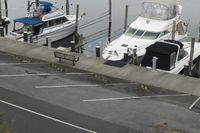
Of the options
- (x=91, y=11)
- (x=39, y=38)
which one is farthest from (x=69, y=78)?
(x=91, y=11)

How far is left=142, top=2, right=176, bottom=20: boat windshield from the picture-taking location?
34.3 meters

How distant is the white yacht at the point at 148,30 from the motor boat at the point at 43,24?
7.91 m

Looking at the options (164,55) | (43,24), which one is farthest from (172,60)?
(43,24)

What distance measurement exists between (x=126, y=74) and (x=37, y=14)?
16.4 m

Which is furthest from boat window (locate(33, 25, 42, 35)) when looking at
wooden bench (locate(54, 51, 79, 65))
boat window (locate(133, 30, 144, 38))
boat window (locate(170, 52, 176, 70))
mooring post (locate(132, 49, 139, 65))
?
boat window (locate(170, 52, 176, 70))

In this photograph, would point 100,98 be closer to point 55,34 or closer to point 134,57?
point 134,57

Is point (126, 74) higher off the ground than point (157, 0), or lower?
lower

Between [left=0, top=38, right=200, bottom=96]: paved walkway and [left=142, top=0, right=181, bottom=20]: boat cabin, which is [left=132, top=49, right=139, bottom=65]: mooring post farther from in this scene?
[left=142, top=0, right=181, bottom=20]: boat cabin

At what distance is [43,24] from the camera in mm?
37156

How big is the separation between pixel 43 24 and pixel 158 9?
9.57m

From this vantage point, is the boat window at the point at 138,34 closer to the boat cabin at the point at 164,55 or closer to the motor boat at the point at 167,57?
the motor boat at the point at 167,57

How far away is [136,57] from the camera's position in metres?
28.2

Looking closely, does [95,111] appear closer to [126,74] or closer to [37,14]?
[126,74]

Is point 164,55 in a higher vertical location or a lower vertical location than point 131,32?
lower
